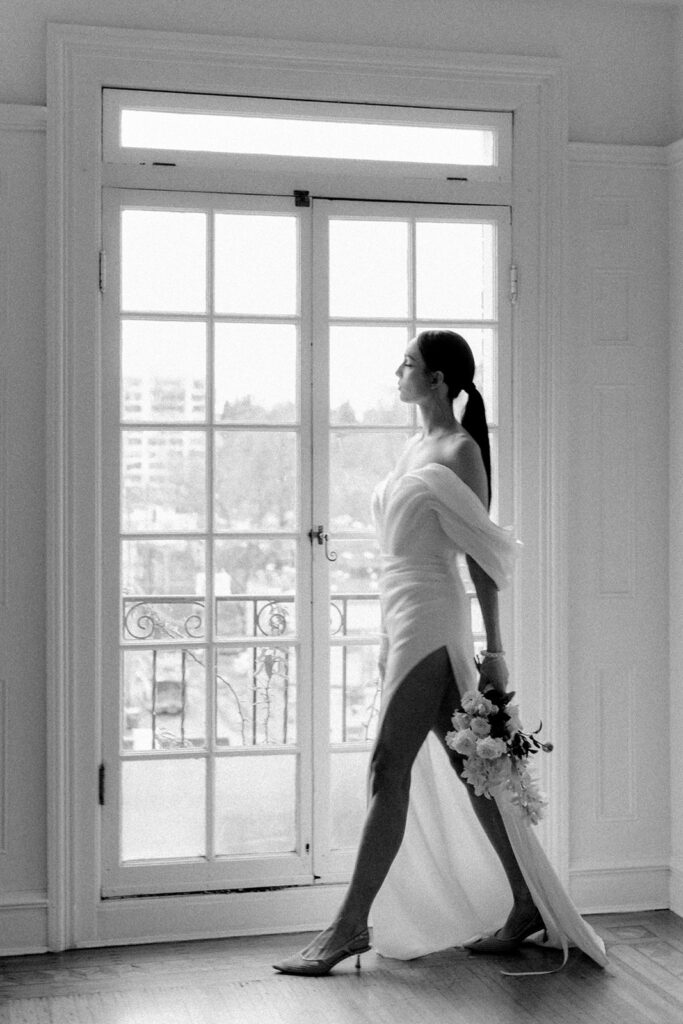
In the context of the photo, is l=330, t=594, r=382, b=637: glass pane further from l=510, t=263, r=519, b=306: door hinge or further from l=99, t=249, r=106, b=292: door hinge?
l=99, t=249, r=106, b=292: door hinge

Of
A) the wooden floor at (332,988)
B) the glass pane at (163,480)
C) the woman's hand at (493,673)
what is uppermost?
the glass pane at (163,480)

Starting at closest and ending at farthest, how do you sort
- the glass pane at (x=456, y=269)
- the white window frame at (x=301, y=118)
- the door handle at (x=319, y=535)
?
1. the white window frame at (x=301, y=118)
2. the door handle at (x=319, y=535)
3. the glass pane at (x=456, y=269)

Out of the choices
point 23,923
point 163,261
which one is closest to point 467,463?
point 163,261

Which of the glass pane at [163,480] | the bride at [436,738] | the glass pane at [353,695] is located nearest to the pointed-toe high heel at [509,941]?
the bride at [436,738]

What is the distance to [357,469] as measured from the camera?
411cm

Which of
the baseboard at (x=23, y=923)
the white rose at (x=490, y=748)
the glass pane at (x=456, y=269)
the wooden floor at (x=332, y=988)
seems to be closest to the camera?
the wooden floor at (x=332, y=988)

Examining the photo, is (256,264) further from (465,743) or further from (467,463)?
(465,743)

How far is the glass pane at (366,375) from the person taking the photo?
13.4ft

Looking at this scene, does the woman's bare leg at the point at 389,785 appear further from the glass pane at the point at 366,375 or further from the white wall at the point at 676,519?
the white wall at the point at 676,519

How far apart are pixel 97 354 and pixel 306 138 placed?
1017 mm

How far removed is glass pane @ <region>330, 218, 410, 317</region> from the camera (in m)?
4.08

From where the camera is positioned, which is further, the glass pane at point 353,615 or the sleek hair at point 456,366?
the glass pane at point 353,615

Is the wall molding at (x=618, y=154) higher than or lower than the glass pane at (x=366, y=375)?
higher

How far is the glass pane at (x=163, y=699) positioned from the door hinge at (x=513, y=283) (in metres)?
1.59
